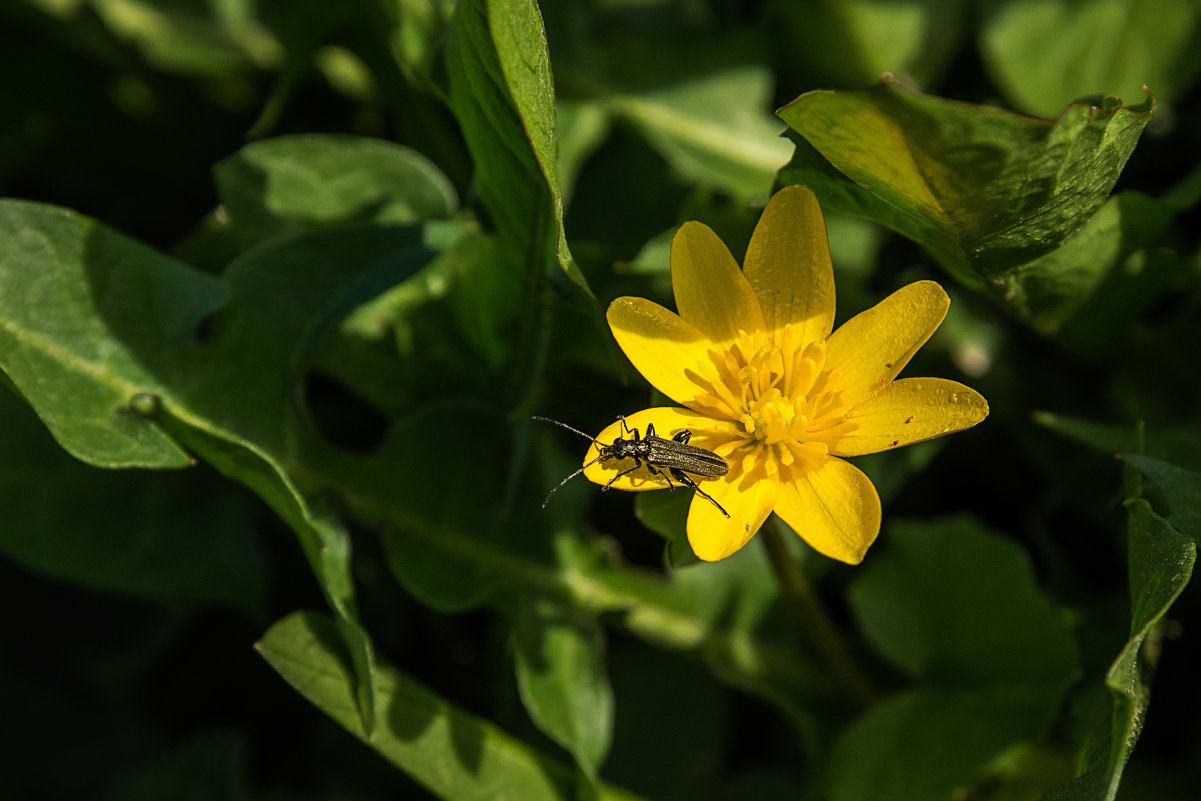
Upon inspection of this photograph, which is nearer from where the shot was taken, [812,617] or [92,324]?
[92,324]

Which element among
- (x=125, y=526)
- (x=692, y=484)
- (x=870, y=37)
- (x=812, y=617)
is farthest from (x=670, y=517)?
(x=870, y=37)

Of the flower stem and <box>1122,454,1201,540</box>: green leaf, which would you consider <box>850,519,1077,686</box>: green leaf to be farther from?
<box>1122,454,1201,540</box>: green leaf

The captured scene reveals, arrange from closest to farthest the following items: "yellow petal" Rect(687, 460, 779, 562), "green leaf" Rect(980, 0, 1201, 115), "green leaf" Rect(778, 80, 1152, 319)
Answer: "green leaf" Rect(778, 80, 1152, 319) → "yellow petal" Rect(687, 460, 779, 562) → "green leaf" Rect(980, 0, 1201, 115)

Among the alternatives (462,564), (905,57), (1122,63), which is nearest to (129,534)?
(462,564)

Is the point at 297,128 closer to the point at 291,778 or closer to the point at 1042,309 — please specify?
the point at 291,778

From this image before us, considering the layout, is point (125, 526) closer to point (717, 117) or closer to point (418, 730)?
point (418, 730)

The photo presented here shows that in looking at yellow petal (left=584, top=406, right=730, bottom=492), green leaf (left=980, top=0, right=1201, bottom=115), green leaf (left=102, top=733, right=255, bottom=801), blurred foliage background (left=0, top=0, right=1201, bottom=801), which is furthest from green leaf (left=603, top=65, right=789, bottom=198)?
green leaf (left=102, top=733, right=255, bottom=801)

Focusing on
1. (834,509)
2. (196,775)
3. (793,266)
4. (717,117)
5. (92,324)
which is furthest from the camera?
(717,117)
